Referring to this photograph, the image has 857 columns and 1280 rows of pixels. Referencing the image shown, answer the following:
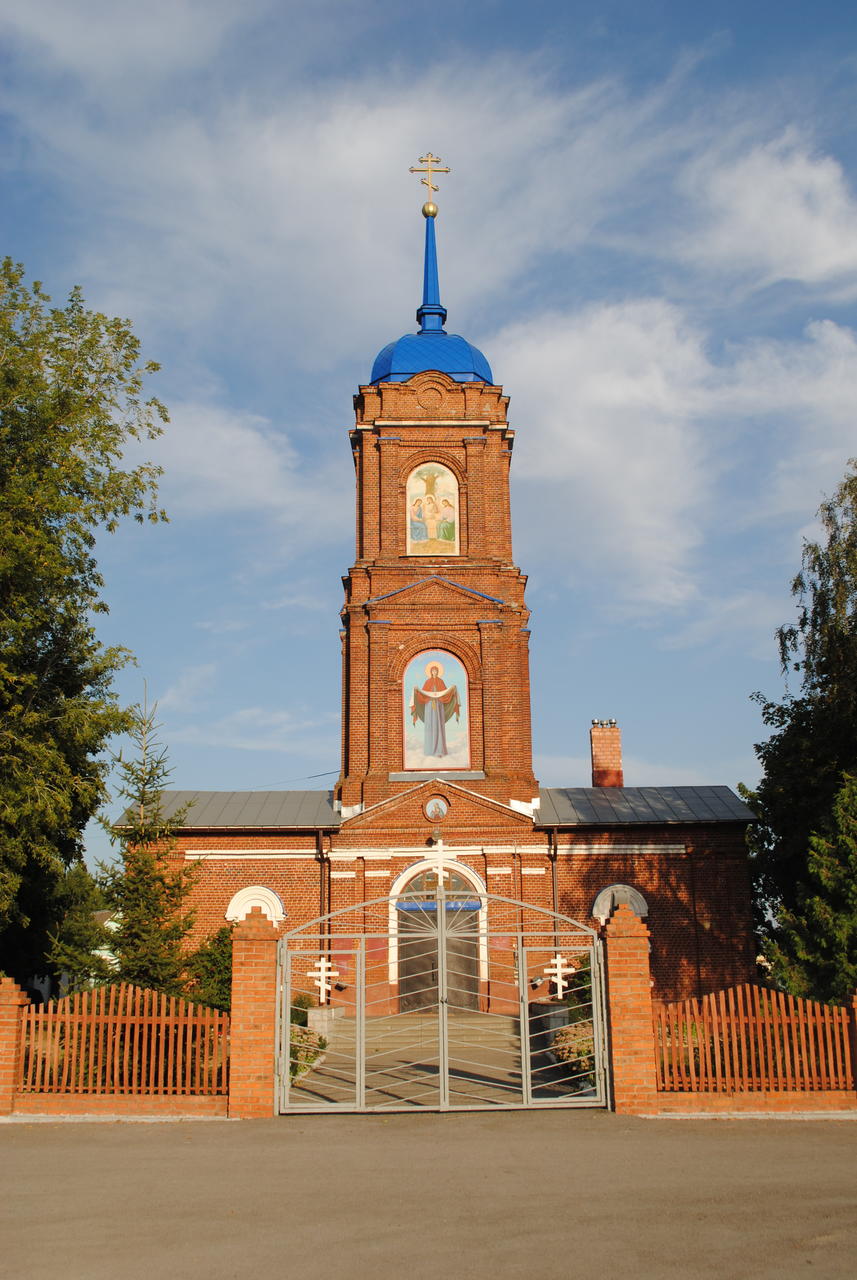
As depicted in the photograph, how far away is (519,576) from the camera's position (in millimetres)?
27125

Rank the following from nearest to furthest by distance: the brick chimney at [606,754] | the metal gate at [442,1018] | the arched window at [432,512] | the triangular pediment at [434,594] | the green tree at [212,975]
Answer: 1. the metal gate at [442,1018]
2. the green tree at [212,975]
3. the triangular pediment at [434,594]
4. the arched window at [432,512]
5. the brick chimney at [606,754]

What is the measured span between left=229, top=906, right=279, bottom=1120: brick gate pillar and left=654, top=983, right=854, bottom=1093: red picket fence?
4371 mm

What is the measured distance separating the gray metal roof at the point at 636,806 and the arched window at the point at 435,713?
2.60 m

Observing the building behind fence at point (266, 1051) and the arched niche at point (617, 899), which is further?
the arched niche at point (617, 899)

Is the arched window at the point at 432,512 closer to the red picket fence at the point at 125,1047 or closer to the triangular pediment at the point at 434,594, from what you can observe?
the triangular pediment at the point at 434,594

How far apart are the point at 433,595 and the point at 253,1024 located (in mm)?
15365

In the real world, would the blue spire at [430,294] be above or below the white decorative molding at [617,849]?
above

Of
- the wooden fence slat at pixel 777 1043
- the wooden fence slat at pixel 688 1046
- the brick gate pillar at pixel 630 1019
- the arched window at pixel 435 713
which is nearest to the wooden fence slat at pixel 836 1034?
the wooden fence slat at pixel 777 1043

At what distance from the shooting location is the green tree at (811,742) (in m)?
20.9

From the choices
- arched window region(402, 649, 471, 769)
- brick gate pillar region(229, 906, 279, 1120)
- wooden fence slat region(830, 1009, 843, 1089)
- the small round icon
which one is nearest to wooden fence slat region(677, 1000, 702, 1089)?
wooden fence slat region(830, 1009, 843, 1089)

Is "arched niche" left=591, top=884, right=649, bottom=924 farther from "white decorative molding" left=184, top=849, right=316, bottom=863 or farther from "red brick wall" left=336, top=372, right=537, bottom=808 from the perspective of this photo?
"white decorative molding" left=184, top=849, right=316, bottom=863

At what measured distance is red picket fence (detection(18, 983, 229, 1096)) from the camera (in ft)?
39.1

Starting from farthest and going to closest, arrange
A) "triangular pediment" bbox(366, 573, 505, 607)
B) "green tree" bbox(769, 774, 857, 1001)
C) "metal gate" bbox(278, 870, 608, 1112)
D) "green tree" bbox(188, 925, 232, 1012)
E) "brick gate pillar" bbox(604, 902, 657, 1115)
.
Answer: "triangular pediment" bbox(366, 573, 505, 607) → "green tree" bbox(188, 925, 232, 1012) → "green tree" bbox(769, 774, 857, 1001) → "metal gate" bbox(278, 870, 608, 1112) → "brick gate pillar" bbox(604, 902, 657, 1115)

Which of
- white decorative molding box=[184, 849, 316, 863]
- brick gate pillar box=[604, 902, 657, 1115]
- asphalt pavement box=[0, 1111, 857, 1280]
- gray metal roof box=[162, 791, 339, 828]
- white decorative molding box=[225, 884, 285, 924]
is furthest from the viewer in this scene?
gray metal roof box=[162, 791, 339, 828]
